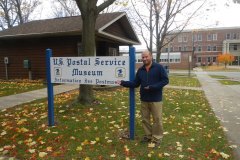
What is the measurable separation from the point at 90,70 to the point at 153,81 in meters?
1.60

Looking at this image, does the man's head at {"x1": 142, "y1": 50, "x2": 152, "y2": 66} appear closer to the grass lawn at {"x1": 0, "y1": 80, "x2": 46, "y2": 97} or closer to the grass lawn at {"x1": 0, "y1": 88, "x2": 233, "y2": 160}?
the grass lawn at {"x1": 0, "y1": 88, "x2": 233, "y2": 160}

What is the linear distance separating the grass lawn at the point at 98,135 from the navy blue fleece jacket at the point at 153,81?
0.98m

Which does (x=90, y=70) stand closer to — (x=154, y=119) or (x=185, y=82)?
(x=154, y=119)

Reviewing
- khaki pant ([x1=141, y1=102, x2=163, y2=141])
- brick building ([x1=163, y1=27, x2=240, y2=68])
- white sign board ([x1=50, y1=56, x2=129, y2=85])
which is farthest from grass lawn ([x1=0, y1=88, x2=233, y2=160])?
brick building ([x1=163, y1=27, x2=240, y2=68])

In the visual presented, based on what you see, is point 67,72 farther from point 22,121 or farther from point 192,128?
point 192,128

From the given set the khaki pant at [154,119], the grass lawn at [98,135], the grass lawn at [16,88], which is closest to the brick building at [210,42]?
the grass lawn at [16,88]

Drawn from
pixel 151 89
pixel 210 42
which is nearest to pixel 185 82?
pixel 151 89

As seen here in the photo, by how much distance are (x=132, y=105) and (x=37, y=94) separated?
709cm

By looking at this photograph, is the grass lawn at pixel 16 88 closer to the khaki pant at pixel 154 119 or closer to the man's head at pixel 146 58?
the khaki pant at pixel 154 119

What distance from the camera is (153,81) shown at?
4.77m

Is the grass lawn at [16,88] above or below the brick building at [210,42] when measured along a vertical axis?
below

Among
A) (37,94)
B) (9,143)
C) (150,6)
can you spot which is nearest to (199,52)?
(150,6)

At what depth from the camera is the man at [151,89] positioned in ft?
15.5

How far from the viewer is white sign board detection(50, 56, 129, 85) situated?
5230 millimetres
